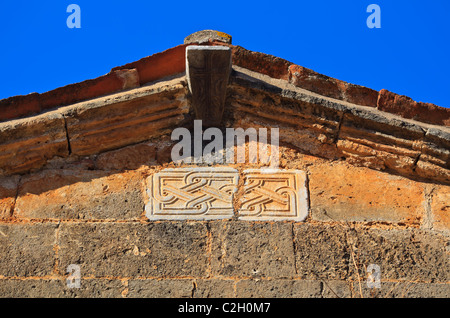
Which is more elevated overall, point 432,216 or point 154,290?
point 432,216

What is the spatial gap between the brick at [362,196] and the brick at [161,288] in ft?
3.43

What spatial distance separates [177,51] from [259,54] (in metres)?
0.61

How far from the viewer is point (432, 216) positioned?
18.1 ft

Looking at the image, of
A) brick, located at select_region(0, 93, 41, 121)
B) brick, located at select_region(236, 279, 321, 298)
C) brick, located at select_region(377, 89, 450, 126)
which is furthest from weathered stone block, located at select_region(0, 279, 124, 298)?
brick, located at select_region(377, 89, 450, 126)

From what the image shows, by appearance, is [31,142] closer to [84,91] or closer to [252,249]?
[84,91]

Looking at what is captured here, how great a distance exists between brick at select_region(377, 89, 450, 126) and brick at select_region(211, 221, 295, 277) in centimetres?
119

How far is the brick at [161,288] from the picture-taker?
16.7 feet

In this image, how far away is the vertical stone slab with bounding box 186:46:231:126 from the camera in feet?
17.8

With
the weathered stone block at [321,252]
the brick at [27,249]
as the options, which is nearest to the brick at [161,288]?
the brick at [27,249]

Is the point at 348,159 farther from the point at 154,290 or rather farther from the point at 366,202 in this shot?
the point at 154,290

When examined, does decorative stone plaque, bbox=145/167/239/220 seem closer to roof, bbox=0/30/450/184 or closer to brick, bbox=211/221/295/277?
brick, bbox=211/221/295/277

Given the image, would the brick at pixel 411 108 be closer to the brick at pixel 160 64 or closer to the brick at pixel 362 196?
the brick at pixel 362 196
